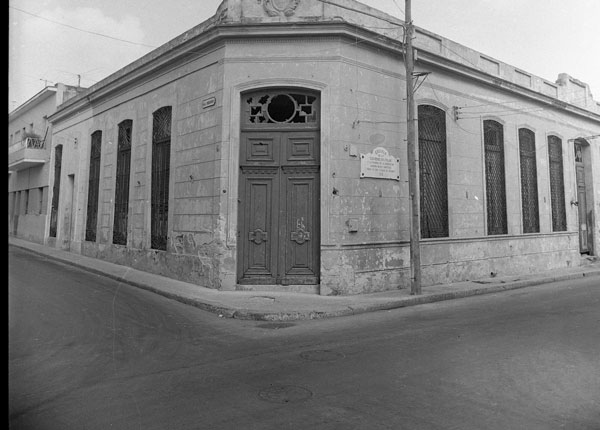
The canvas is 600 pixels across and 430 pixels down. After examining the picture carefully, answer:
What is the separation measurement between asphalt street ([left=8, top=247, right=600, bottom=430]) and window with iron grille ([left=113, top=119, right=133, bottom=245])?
7.15m

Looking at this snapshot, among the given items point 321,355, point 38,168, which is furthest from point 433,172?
point 38,168

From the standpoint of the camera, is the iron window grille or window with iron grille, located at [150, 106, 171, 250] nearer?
the iron window grille

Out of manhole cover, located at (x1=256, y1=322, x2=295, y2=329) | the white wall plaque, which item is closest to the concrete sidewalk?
manhole cover, located at (x1=256, y1=322, x2=295, y2=329)

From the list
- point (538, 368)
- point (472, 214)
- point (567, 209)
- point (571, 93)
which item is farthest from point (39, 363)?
point (571, 93)

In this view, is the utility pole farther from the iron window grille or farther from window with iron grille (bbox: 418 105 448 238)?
the iron window grille

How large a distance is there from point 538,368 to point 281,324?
400cm

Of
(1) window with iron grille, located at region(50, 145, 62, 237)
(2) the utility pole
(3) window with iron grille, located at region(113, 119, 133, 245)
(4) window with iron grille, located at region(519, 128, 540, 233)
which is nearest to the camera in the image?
(2) the utility pole

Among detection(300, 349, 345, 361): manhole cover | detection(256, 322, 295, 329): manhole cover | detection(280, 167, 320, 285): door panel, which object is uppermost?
detection(280, 167, 320, 285): door panel

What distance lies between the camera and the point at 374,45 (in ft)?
35.6

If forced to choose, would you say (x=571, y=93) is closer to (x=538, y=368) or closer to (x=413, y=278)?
(x=413, y=278)

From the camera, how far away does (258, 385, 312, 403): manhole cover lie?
12.4ft

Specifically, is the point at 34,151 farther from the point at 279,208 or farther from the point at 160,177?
the point at 279,208

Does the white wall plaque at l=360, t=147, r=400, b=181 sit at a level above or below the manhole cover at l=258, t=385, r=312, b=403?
above

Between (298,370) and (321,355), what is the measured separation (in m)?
0.68
